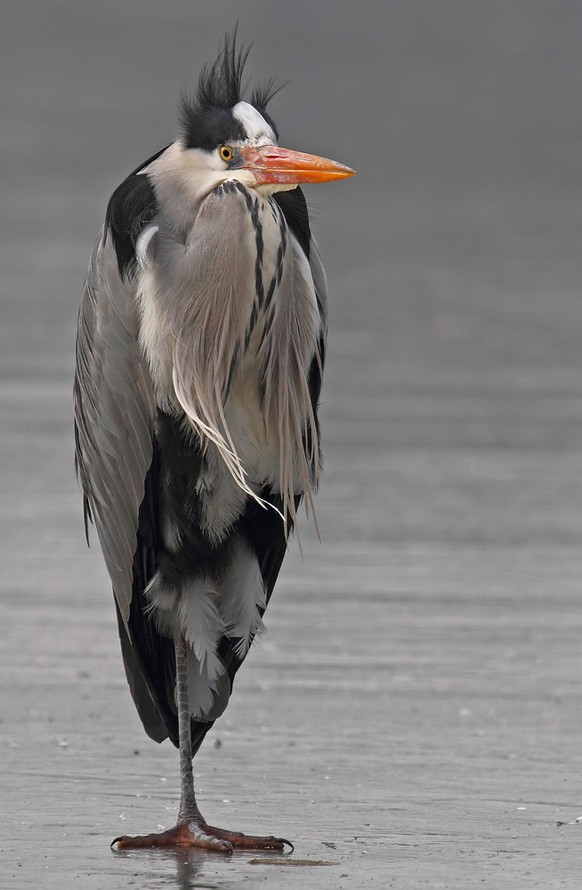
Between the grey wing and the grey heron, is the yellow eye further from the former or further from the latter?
the grey wing

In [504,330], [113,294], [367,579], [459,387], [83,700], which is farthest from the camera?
[504,330]

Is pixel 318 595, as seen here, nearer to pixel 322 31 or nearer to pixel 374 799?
pixel 374 799

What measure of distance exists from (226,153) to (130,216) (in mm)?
346

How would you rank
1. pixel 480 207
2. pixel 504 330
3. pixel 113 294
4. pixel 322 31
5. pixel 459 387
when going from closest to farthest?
pixel 113 294
pixel 459 387
pixel 504 330
pixel 480 207
pixel 322 31

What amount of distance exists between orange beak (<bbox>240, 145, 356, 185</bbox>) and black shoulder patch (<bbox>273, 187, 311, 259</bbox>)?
27 cm

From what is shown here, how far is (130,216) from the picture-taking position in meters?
5.66

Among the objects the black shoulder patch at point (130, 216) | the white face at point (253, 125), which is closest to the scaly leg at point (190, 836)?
the black shoulder patch at point (130, 216)

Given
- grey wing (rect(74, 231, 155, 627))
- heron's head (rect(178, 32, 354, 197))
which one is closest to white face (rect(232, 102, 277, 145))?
heron's head (rect(178, 32, 354, 197))

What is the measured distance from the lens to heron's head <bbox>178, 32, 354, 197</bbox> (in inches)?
214

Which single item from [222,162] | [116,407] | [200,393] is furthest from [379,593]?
[222,162]

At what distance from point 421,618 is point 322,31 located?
35327 mm

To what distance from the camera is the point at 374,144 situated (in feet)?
86.0

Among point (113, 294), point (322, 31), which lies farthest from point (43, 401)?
point (322, 31)

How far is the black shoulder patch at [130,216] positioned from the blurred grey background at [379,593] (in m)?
1.54
